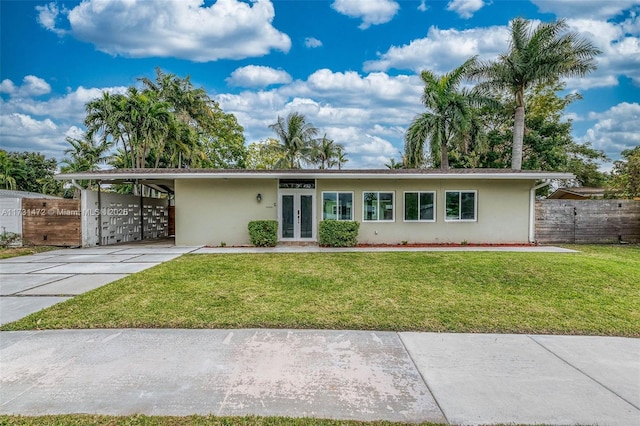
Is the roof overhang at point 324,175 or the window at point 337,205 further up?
the roof overhang at point 324,175

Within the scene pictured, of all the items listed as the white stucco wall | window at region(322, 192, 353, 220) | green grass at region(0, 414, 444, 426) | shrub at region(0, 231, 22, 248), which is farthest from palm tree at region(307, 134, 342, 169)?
green grass at region(0, 414, 444, 426)

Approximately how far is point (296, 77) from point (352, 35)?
753cm

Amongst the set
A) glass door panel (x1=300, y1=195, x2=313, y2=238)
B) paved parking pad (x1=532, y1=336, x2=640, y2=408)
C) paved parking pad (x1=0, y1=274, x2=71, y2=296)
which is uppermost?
glass door panel (x1=300, y1=195, x2=313, y2=238)

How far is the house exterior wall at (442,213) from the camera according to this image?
12539 millimetres

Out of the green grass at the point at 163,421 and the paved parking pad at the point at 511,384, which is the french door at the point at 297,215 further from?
the green grass at the point at 163,421

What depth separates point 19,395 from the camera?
8.71 ft

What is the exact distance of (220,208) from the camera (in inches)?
496

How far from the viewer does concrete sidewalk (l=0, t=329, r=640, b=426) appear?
8.14 feet

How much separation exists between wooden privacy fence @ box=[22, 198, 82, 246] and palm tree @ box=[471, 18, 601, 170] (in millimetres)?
20377

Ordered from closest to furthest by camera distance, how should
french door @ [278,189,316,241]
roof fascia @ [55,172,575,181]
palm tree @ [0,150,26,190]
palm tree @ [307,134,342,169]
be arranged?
roof fascia @ [55,172,575,181] → french door @ [278,189,316,241] → palm tree @ [0,150,26,190] → palm tree @ [307,134,342,169]

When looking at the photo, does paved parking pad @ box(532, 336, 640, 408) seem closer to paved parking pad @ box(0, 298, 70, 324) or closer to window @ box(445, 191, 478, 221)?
paved parking pad @ box(0, 298, 70, 324)

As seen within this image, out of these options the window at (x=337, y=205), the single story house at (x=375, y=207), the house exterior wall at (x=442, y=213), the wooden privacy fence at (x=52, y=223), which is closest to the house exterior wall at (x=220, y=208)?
the single story house at (x=375, y=207)

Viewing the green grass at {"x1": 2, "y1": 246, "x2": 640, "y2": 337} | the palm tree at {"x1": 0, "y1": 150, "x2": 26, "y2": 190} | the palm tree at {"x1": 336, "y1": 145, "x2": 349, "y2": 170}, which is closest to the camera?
the green grass at {"x1": 2, "y1": 246, "x2": 640, "y2": 337}

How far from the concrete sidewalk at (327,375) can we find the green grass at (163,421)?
79mm
